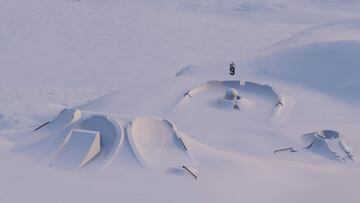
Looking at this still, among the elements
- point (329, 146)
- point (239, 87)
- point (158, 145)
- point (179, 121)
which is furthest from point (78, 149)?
point (239, 87)

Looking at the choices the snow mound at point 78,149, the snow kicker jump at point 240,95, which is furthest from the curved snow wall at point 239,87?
the snow mound at point 78,149

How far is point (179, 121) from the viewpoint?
10.2 m

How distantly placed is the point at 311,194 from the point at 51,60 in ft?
49.2

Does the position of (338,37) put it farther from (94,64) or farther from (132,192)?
(132,192)

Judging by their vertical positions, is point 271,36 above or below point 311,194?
below

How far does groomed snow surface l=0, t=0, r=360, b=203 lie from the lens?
699cm

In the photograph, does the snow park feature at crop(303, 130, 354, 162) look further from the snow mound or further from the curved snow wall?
the snow mound

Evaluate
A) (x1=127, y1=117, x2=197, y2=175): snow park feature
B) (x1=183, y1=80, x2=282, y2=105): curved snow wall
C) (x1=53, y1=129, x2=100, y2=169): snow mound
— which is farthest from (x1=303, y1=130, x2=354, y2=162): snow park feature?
(x1=53, y1=129, x2=100, y2=169): snow mound

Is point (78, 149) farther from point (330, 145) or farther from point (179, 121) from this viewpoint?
point (330, 145)

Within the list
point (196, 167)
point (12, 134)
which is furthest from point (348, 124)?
point (12, 134)

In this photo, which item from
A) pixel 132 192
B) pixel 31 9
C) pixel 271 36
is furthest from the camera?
pixel 31 9

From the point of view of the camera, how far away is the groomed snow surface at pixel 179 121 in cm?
699

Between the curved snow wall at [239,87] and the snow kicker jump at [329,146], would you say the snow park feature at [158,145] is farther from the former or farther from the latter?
the curved snow wall at [239,87]

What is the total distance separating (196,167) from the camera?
7.54 meters
